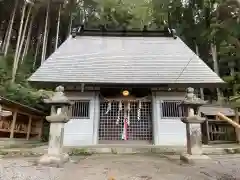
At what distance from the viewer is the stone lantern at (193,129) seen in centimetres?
618

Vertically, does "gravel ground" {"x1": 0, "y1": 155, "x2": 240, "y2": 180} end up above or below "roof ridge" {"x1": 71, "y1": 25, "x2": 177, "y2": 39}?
below

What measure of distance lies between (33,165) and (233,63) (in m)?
19.0

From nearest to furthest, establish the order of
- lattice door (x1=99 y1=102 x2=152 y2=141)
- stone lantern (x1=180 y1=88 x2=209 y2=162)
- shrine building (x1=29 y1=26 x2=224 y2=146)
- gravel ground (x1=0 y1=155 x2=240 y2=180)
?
1. gravel ground (x1=0 y1=155 x2=240 y2=180)
2. stone lantern (x1=180 y1=88 x2=209 y2=162)
3. shrine building (x1=29 y1=26 x2=224 y2=146)
4. lattice door (x1=99 y1=102 x2=152 y2=141)

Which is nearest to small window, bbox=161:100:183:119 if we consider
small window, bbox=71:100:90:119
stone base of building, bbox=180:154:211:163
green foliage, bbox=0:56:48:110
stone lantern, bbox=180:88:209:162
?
stone lantern, bbox=180:88:209:162

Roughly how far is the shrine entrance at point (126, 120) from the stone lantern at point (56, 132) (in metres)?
3.39

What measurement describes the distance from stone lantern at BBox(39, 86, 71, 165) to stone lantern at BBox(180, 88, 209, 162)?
3.38m

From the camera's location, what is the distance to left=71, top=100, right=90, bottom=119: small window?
929cm

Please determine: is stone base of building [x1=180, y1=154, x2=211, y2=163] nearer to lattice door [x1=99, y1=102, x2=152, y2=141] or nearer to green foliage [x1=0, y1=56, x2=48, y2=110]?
lattice door [x1=99, y1=102, x2=152, y2=141]

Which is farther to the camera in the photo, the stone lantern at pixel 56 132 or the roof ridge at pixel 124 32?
the roof ridge at pixel 124 32

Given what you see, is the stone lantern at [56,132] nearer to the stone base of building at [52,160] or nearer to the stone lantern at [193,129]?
the stone base of building at [52,160]

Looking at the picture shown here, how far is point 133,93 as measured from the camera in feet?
33.7

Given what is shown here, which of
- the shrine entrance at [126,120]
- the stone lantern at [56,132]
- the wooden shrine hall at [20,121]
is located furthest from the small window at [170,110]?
the wooden shrine hall at [20,121]

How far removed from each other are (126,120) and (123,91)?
4.06 ft

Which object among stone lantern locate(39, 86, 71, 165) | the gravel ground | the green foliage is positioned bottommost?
the gravel ground
